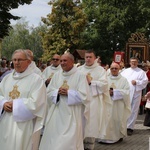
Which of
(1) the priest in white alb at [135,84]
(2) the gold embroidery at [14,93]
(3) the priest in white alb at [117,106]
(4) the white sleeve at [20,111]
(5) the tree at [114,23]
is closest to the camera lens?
(4) the white sleeve at [20,111]

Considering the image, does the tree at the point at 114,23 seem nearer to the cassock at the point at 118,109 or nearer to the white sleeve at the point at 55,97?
the cassock at the point at 118,109

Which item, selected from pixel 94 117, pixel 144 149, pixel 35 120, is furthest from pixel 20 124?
pixel 144 149

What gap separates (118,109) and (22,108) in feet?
14.5

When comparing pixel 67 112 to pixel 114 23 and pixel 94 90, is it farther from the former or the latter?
pixel 114 23

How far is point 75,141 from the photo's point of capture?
641cm

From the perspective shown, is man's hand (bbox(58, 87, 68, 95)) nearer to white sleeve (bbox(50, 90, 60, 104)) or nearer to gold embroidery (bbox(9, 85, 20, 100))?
white sleeve (bbox(50, 90, 60, 104))

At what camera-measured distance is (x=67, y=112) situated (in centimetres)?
648

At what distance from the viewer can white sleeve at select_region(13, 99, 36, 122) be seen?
5301 millimetres

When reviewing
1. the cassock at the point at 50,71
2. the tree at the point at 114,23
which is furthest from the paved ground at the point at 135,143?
the tree at the point at 114,23

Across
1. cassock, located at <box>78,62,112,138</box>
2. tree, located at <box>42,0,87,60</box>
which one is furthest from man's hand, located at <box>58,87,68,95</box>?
tree, located at <box>42,0,87,60</box>

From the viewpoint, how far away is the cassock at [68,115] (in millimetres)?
6344

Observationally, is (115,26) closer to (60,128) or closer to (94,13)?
(94,13)

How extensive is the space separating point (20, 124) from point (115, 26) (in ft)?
120

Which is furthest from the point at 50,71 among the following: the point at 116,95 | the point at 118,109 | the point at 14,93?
the point at 14,93
